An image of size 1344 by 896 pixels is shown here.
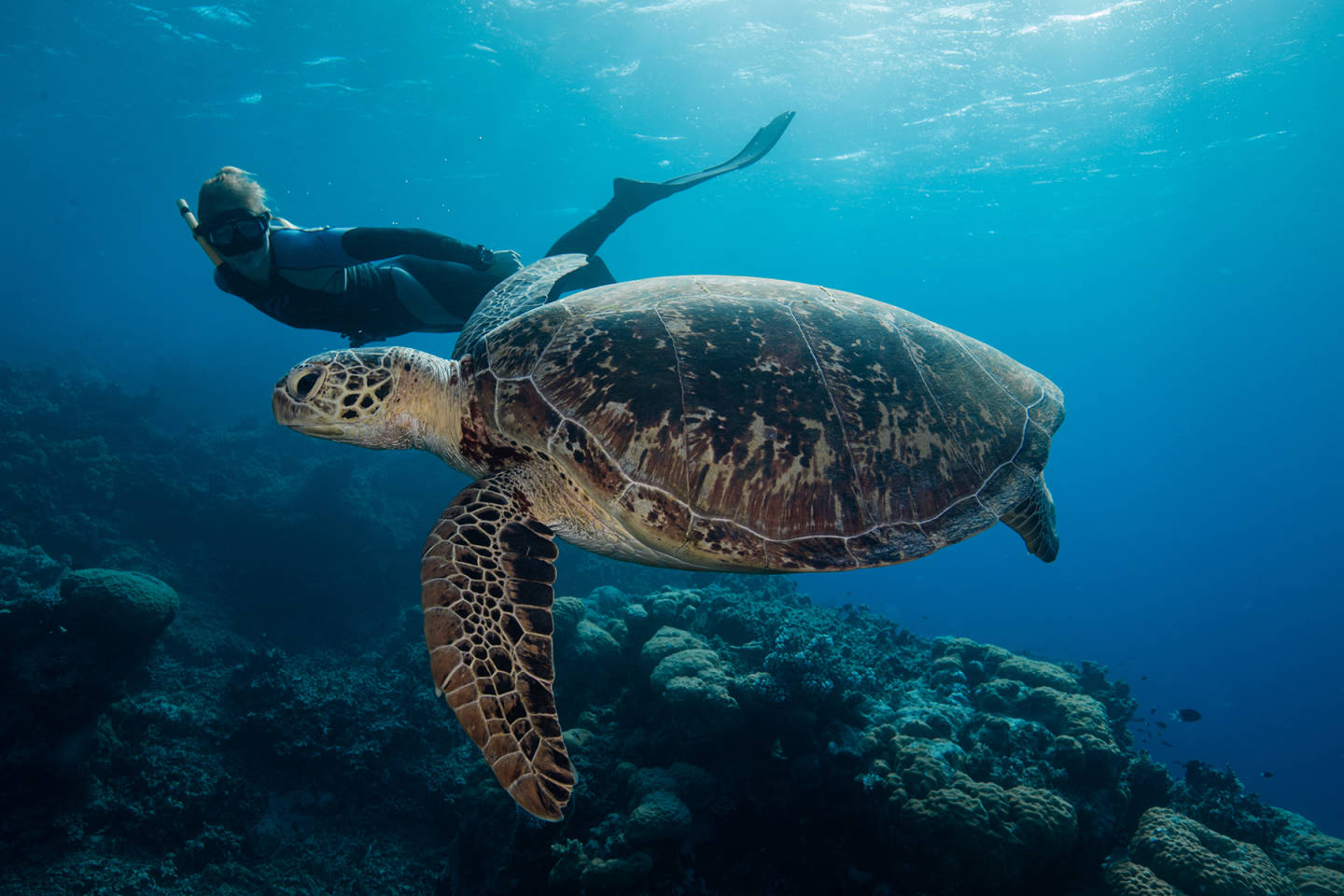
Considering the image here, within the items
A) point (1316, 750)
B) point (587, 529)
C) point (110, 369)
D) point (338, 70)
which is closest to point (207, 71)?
point (338, 70)

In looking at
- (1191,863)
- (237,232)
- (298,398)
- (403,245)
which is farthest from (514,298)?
(1191,863)

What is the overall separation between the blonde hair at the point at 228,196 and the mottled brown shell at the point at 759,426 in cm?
293

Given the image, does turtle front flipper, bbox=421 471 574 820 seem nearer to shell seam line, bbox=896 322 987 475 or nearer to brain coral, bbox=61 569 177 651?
shell seam line, bbox=896 322 987 475

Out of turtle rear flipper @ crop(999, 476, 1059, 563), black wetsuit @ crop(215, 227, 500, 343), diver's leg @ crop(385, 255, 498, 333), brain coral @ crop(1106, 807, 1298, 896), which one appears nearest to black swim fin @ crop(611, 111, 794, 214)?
diver's leg @ crop(385, 255, 498, 333)

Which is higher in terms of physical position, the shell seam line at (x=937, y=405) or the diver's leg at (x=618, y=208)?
the diver's leg at (x=618, y=208)

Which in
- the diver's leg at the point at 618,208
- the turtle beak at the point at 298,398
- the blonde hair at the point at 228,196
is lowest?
the turtle beak at the point at 298,398

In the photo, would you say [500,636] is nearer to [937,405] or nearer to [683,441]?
[683,441]

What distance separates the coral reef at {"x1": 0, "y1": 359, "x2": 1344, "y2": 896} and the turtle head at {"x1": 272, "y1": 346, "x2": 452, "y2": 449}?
3010 mm

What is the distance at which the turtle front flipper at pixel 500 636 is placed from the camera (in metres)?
1.88

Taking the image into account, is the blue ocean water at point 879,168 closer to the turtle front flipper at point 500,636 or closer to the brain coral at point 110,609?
the brain coral at point 110,609

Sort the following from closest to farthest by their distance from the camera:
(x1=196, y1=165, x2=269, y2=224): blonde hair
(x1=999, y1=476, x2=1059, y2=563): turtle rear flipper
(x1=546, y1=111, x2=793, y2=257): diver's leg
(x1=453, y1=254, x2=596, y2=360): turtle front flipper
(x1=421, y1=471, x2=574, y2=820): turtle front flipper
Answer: (x1=421, y1=471, x2=574, y2=820): turtle front flipper
(x1=999, y1=476, x2=1059, y2=563): turtle rear flipper
(x1=453, y1=254, x2=596, y2=360): turtle front flipper
(x1=196, y1=165, x2=269, y2=224): blonde hair
(x1=546, y1=111, x2=793, y2=257): diver's leg

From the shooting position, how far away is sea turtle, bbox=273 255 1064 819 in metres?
2.18

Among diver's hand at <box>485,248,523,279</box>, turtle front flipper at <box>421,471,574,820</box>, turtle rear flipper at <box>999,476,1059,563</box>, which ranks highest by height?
diver's hand at <box>485,248,523,279</box>

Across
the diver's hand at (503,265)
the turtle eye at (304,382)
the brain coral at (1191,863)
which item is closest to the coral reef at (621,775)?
the brain coral at (1191,863)
